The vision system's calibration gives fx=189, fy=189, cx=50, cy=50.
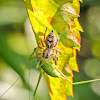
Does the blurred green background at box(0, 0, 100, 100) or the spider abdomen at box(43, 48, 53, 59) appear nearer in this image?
the spider abdomen at box(43, 48, 53, 59)

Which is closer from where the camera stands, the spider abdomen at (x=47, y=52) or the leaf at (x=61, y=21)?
the leaf at (x=61, y=21)

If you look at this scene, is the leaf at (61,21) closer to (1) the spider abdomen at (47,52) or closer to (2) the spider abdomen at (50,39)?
(2) the spider abdomen at (50,39)

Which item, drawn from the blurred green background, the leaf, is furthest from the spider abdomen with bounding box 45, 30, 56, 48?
the blurred green background

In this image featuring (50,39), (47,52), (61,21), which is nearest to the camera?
(61,21)

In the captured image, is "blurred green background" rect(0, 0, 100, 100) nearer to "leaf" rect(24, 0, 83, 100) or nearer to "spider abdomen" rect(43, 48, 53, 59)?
"spider abdomen" rect(43, 48, 53, 59)

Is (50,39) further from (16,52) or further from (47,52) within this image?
(16,52)

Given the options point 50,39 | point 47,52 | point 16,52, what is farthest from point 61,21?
point 16,52

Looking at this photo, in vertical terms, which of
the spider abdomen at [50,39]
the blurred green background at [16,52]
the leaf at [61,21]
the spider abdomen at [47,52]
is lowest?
the blurred green background at [16,52]

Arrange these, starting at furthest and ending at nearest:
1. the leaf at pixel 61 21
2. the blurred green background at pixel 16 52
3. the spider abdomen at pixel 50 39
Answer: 1. the blurred green background at pixel 16 52
2. the spider abdomen at pixel 50 39
3. the leaf at pixel 61 21

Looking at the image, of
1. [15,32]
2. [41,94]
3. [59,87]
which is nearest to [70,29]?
[59,87]

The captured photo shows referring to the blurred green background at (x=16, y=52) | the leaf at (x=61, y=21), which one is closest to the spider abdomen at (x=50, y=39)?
the leaf at (x=61, y=21)

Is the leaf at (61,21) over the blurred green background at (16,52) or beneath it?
over
